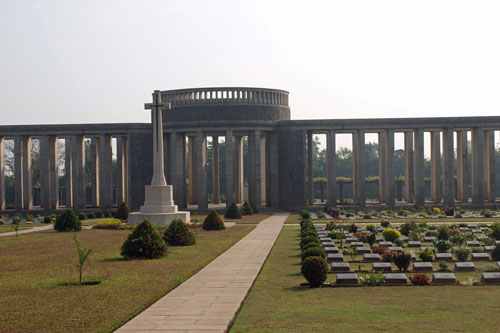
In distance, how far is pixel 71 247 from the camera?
33.1m

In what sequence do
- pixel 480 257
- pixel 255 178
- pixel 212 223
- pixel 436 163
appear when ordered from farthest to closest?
pixel 436 163, pixel 255 178, pixel 212 223, pixel 480 257

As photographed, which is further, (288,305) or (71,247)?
(71,247)

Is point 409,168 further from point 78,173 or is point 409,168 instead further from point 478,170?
point 78,173

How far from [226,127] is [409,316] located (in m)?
57.9

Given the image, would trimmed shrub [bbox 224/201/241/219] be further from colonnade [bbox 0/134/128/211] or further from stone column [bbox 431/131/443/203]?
stone column [bbox 431/131/443/203]

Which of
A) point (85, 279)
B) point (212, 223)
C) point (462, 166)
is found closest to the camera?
point (85, 279)

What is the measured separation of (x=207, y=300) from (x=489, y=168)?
64.8m

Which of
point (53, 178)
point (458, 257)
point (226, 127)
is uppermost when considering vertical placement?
point (226, 127)

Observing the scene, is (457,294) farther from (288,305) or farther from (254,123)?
(254,123)

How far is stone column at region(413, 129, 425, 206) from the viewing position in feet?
233

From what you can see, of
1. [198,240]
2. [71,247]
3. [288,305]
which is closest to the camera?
[288,305]

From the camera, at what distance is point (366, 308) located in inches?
642

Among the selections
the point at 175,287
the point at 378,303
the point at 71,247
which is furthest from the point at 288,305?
the point at 71,247

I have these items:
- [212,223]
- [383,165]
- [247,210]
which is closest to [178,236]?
[212,223]
